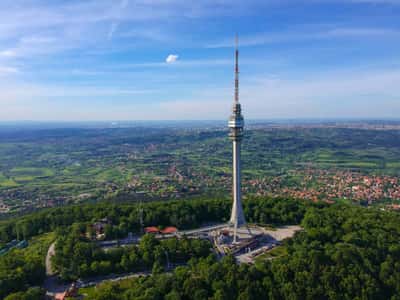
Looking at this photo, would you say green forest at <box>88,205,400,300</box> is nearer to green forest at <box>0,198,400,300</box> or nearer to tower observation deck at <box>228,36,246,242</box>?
green forest at <box>0,198,400,300</box>

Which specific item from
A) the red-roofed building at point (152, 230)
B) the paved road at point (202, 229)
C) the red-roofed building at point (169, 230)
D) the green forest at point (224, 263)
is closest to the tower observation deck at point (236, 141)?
the paved road at point (202, 229)

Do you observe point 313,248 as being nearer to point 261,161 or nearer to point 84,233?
point 84,233

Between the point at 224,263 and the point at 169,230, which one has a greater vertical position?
the point at 224,263

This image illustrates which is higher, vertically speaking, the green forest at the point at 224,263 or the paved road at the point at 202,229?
the green forest at the point at 224,263

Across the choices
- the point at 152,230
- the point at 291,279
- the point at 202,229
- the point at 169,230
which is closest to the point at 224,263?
the point at 291,279

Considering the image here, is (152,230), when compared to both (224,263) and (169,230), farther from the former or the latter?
(224,263)

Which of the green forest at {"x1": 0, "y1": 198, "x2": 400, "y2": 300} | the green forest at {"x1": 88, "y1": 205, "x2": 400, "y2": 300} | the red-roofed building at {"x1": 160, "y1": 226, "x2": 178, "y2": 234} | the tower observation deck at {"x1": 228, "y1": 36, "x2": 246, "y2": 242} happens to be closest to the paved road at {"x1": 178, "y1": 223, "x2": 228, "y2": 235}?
the red-roofed building at {"x1": 160, "y1": 226, "x2": 178, "y2": 234}

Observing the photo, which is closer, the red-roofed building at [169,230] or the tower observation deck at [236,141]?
the red-roofed building at [169,230]

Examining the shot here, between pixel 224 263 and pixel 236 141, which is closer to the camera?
pixel 224 263

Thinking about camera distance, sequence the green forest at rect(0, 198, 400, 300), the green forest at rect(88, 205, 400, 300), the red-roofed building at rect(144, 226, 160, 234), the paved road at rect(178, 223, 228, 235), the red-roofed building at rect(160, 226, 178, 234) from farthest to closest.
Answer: the paved road at rect(178, 223, 228, 235) → the red-roofed building at rect(160, 226, 178, 234) → the red-roofed building at rect(144, 226, 160, 234) → the green forest at rect(0, 198, 400, 300) → the green forest at rect(88, 205, 400, 300)

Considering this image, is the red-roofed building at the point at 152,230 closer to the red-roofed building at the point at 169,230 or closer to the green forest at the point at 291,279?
the red-roofed building at the point at 169,230

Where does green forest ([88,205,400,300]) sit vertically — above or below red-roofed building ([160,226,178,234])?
above

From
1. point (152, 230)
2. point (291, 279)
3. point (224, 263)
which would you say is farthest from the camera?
point (152, 230)

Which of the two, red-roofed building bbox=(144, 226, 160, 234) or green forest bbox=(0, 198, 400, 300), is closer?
green forest bbox=(0, 198, 400, 300)
